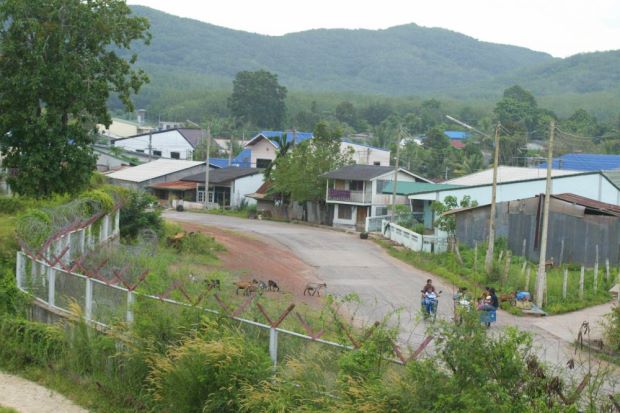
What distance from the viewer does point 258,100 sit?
13538cm

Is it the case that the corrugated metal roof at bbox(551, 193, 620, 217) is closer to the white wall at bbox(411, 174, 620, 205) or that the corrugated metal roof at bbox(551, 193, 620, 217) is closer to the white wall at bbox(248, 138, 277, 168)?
the white wall at bbox(411, 174, 620, 205)

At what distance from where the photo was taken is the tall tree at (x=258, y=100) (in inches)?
5310

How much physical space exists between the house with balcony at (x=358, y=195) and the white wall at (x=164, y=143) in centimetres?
3651

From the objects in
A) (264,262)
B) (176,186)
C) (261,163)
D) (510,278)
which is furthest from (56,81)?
(261,163)

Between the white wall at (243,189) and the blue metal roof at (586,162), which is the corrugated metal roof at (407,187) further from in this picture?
the blue metal roof at (586,162)

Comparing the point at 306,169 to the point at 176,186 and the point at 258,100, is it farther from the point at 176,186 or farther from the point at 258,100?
the point at 258,100

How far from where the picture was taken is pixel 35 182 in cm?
2906

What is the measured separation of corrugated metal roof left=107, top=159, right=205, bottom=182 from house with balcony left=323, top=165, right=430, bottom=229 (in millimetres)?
17331

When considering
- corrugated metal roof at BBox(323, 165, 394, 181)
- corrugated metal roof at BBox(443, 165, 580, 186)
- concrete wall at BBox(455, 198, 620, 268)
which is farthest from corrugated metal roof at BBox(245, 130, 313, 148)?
concrete wall at BBox(455, 198, 620, 268)

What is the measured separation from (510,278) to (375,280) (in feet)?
16.5

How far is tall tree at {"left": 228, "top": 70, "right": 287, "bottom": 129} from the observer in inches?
5310

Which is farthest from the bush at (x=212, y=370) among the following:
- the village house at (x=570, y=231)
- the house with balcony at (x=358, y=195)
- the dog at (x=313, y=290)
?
the house with balcony at (x=358, y=195)

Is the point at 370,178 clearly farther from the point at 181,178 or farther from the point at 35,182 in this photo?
the point at 35,182

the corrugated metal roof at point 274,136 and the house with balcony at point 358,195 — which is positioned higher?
the corrugated metal roof at point 274,136
